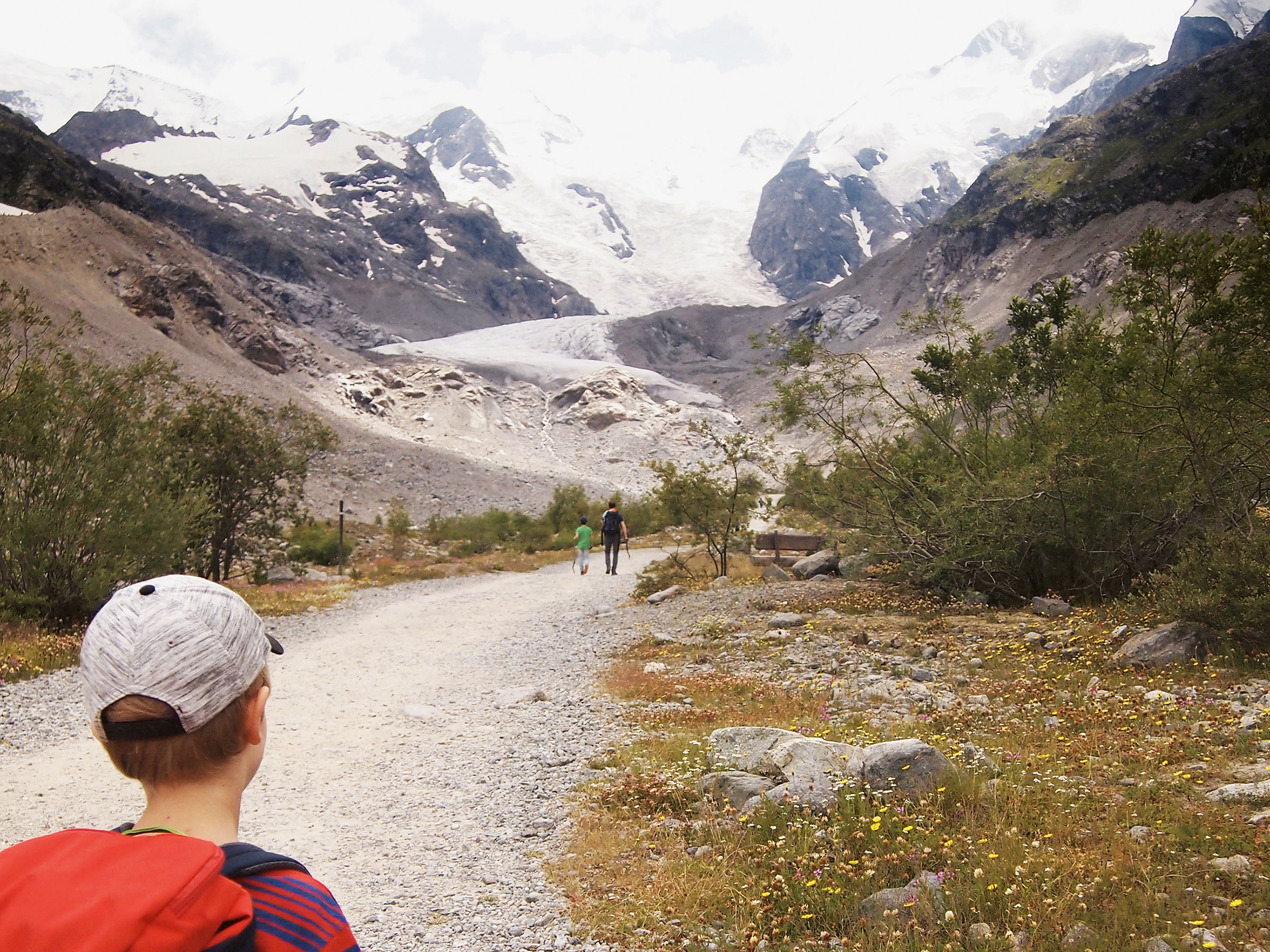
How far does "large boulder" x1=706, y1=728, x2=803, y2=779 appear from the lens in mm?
6023

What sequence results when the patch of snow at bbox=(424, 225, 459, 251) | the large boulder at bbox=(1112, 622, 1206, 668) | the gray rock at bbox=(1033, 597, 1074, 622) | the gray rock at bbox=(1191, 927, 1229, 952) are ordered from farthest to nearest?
the patch of snow at bbox=(424, 225, 459, 251)
the gray rock at bbox=(1033, 597, 1074, 622)
the large boulder at bbox=(1112, 622, 1206, 668)
the gray rock at bbox=(1191, 927, 1229, 952)

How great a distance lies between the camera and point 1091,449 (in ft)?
37.8

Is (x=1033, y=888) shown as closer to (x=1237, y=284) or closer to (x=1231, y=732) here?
(x=1231, y=732)

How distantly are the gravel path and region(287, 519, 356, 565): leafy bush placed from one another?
1799 centimetres

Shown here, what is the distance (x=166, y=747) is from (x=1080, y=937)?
370cm

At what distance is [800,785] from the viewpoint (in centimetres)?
543

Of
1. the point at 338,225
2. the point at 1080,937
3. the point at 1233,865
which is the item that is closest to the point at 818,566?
the point at 1233,865

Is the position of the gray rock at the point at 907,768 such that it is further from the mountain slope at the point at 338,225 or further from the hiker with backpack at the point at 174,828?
the mountain slope at the point at 338,225

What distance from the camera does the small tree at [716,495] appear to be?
21875mm

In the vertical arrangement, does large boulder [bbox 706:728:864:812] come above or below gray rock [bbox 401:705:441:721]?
above

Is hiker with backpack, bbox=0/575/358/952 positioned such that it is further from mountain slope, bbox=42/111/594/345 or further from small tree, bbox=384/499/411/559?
mountain slope, bbox=42/111/594/345

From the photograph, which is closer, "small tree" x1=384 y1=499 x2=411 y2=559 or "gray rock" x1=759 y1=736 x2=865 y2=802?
"gray rock" x1=759 y1=736 x2=865 y2=802

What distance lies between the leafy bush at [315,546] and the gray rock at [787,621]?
1982 cm

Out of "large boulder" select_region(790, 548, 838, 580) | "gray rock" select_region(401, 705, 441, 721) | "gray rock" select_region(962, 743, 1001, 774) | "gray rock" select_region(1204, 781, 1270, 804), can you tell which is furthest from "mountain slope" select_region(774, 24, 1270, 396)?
"gray rock" select_region(401, 705, 441, 721)
